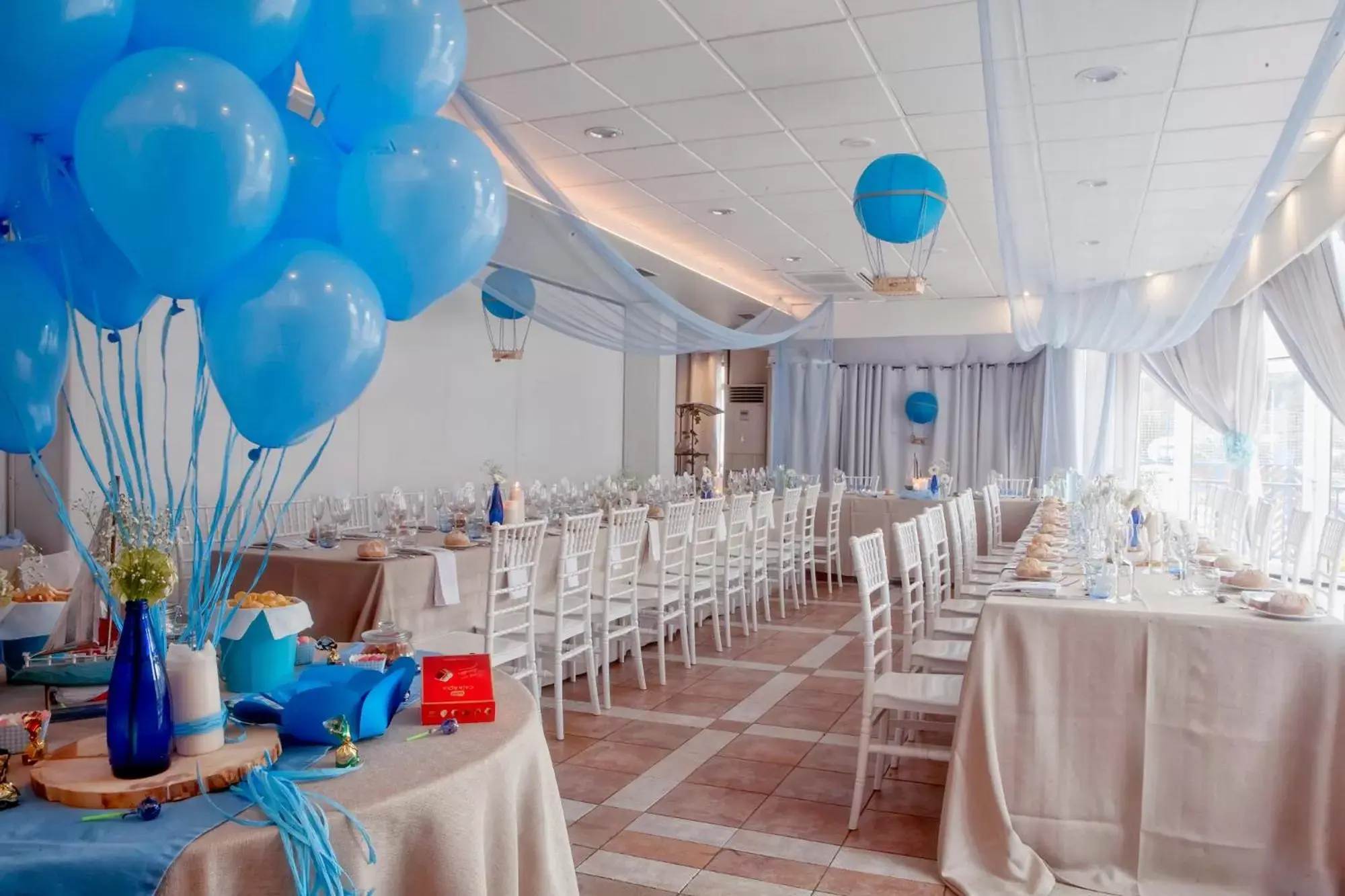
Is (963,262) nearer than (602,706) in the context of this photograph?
No

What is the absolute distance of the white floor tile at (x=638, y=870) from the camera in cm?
285

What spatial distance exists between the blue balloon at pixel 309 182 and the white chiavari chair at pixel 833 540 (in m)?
6.54

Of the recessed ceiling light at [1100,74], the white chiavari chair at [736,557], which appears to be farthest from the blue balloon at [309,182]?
the white chiavari chair at [736,557]

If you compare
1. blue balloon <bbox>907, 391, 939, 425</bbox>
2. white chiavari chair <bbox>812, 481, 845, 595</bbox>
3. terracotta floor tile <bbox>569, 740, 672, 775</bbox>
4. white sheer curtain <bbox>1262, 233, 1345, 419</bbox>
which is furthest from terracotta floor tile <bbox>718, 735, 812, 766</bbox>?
blue balloon <bbox>907, 391, 939, 425</bbox>

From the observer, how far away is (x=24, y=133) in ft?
5.42

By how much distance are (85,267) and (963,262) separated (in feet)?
26.7

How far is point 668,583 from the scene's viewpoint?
5.60m

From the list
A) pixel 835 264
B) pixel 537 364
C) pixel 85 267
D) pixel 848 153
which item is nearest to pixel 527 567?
pixel 85 267

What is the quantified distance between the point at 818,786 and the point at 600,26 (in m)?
3.07

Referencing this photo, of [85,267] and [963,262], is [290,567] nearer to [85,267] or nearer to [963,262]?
[85,267]

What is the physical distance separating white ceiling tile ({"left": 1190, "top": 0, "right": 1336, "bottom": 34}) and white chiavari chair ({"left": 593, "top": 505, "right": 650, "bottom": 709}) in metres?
3.10

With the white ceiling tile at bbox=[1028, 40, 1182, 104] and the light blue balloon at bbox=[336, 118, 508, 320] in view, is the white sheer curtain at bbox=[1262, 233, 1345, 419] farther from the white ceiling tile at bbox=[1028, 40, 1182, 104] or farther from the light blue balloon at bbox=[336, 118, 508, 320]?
the light blue balloon at bbox=[336, 118, 508, 320]

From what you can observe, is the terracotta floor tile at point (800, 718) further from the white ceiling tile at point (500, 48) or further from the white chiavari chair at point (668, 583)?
the white ceiling tile at point (500, 48)

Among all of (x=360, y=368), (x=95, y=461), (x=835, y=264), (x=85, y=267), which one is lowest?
(x=95, y=461)
